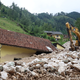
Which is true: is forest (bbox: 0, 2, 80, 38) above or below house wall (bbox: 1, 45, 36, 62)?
above

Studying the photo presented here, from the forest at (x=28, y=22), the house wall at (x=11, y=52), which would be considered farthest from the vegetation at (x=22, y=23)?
the house wall at (x=11, y=52)

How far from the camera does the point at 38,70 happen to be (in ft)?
8.63

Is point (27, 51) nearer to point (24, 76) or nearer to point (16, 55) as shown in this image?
point (16, 55)

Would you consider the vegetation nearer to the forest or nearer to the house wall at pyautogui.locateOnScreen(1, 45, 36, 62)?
the forest

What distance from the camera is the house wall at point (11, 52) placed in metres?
7.95

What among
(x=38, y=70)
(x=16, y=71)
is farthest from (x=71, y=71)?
(x=16, y=71)

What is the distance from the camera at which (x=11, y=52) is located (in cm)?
841

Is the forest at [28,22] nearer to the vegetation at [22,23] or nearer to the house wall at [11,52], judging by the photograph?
the vegetation at [22,23]

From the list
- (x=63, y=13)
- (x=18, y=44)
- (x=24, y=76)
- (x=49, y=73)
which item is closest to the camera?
(x=24, y=76)

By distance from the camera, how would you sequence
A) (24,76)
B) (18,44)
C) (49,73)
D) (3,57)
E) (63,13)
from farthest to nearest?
(63,13) → (18,44) → (3,57) → (49,73) → (24,76)

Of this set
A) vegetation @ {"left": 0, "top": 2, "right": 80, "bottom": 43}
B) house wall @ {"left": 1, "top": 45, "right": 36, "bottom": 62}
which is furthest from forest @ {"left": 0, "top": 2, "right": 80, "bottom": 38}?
house wall @ {"left": 1, "top": 45, "right": 36, "bottom": 62}

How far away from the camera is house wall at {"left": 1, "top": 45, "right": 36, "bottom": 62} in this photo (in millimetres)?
7953

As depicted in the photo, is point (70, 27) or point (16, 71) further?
point (70, 27)

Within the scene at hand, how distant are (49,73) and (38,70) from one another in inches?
11.5
